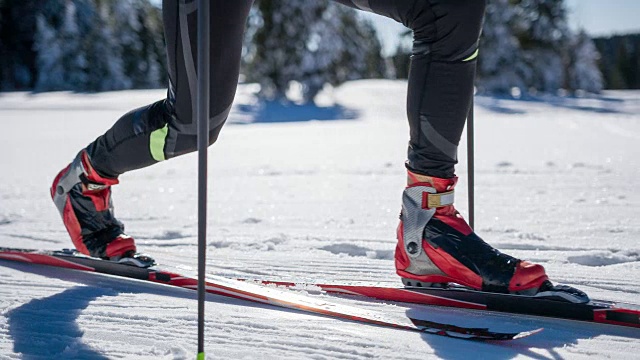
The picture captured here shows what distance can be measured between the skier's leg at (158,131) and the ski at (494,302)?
467 millimetres

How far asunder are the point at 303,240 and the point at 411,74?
38.8 inches

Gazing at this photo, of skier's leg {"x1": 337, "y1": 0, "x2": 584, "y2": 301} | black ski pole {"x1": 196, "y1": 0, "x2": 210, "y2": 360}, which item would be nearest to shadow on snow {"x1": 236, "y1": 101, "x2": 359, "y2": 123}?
skier's leg {"x1": 337, "y1": 0, "x2": 584, "y2": 301}

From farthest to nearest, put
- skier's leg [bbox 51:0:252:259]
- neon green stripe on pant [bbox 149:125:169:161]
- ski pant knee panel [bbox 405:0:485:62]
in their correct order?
neon green stripe on pant [bbox 149:125:169:161]
skier's leg [bbox 51:0:252:259]
ski pant knee panel [bbox 405:0:485:62]

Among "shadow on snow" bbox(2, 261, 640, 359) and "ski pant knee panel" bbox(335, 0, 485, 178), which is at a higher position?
"ski pant knee panel" bbox(335, 0, 485, 178)

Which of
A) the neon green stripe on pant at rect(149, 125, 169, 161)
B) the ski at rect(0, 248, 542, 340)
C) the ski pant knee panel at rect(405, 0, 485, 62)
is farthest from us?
the neon green stripe on pant at rect(149, 125, 169, 161)

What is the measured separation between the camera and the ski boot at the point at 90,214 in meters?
1.87

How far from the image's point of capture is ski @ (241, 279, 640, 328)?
1361 mm

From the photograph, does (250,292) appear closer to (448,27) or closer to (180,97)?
(180,97)

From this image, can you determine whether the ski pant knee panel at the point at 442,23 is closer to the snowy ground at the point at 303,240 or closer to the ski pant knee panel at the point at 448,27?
the ski pant knee panel at the point at 448,27

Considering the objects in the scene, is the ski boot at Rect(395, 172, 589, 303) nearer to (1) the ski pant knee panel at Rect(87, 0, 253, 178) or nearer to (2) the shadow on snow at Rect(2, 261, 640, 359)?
(2) the shadow on snow at Rect(2, 261, 640, 359)

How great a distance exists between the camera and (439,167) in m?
1.58

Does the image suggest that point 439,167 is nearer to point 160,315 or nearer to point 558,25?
point 160,315

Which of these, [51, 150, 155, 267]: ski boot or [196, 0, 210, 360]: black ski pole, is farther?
[51, 150, 155, 267]: ski boot

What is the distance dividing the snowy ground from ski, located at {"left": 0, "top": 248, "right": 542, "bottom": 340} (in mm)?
28
